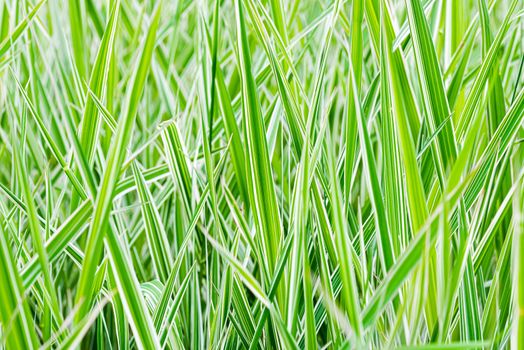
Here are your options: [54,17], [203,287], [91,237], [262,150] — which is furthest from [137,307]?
[54,17]

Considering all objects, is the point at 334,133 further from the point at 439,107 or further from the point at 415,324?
the point at 415,324


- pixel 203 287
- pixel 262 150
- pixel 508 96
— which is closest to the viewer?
pixel 262 150

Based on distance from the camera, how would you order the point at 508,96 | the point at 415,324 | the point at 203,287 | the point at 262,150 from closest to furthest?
the point at 415,324, the point at 262,150, the point at 203,287, the point at 508,96

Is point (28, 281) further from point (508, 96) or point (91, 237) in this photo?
point (508, 96)

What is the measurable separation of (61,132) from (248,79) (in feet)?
1.10

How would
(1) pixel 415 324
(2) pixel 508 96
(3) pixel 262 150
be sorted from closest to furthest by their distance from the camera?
(1) pixel 415 324
(3) pixel 262 150
(2) pixel 508 96

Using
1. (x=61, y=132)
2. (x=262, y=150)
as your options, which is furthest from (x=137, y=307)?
(x=61, y=132)

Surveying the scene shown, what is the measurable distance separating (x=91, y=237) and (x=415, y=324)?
0.23 meters

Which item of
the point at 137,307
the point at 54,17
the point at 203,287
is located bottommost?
the point at 203,287

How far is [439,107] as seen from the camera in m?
0.58

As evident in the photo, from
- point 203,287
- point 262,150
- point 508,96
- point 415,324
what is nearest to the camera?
point 415,324

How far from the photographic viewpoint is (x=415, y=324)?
43 cm

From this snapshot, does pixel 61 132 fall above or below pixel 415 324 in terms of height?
above

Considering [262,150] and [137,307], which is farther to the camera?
[262,150]
